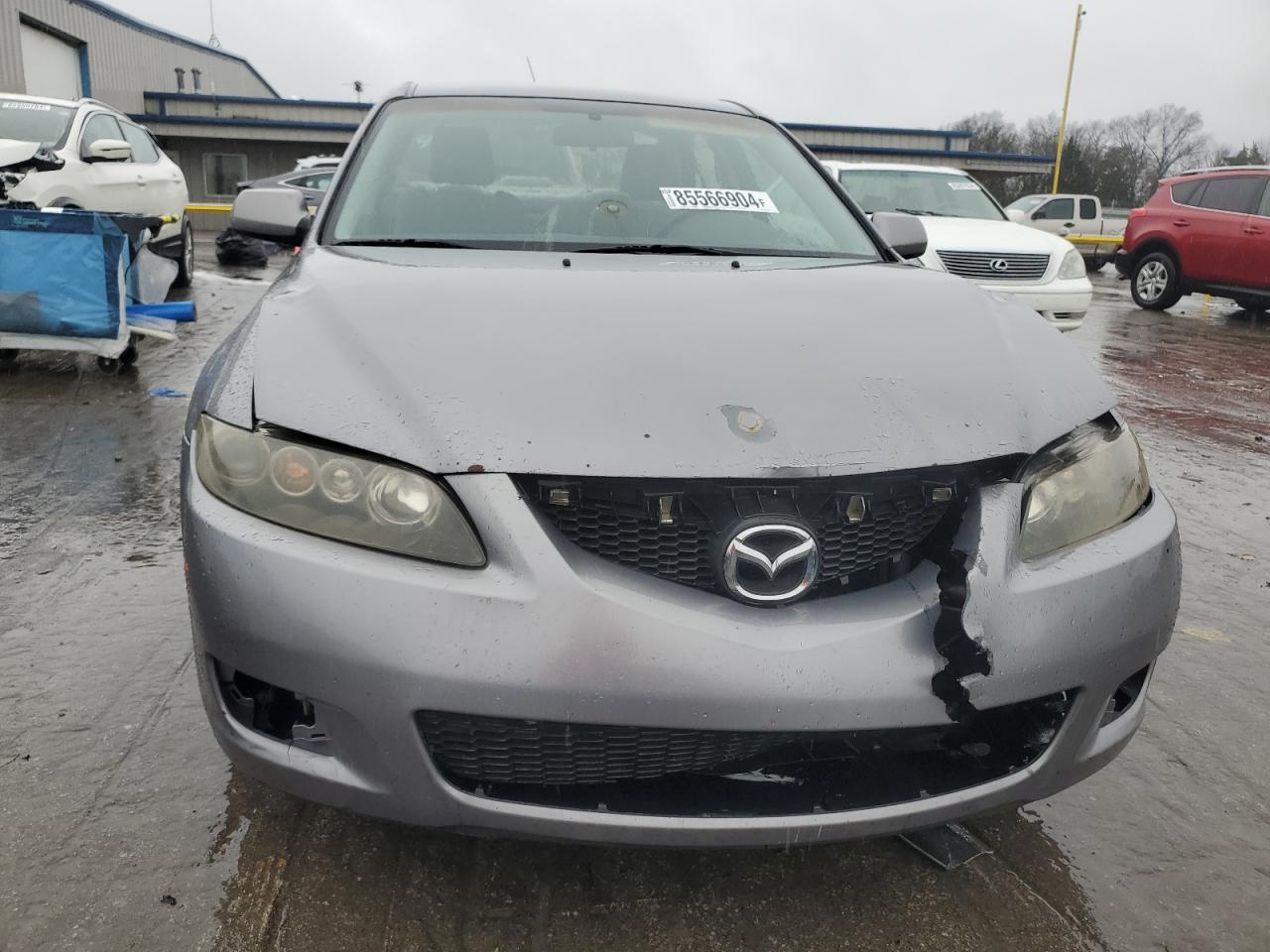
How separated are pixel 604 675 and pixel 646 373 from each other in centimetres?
52

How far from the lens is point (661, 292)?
2.03m

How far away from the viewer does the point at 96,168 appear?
24.8ft

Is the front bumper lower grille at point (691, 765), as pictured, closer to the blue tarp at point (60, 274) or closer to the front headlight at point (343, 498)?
the front headlight at point (343, 498)

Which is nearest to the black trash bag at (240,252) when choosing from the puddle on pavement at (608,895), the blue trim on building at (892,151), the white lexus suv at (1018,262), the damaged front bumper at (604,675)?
the white lexus suv at (1018,262)

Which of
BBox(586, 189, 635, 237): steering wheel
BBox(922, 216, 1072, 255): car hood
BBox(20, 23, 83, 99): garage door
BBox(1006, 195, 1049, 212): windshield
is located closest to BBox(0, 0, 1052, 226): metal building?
BBox(20, 23, 83, 99): garage door

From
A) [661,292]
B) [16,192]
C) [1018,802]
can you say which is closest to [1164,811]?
[1018,802]

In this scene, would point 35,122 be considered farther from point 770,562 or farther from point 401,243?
point 770,562

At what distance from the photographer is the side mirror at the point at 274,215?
2.88 metres

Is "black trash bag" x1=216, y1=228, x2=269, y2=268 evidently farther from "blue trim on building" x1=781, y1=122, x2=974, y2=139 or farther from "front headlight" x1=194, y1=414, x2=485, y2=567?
"blue trim on building" x1=781, y1=122, x2=974, y2=139

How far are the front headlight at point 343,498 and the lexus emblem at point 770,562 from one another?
1.18 feet

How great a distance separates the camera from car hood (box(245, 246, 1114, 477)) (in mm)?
1490

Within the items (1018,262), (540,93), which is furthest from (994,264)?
(540,93)

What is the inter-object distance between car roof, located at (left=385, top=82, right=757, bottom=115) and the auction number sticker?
0.48 metres

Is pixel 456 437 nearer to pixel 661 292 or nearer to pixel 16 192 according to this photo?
pixel 661 292
